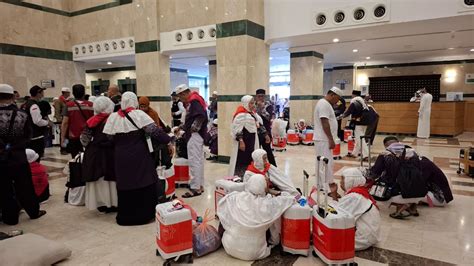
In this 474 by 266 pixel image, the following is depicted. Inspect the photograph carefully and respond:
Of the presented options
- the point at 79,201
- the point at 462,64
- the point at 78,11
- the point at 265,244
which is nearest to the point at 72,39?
the point at 78,11

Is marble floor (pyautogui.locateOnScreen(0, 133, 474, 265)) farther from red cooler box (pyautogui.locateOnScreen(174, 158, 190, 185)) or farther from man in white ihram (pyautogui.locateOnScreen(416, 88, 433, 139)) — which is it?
man in white ihram (pyautogui.locateOnScreen(416, 88, 433, 139))

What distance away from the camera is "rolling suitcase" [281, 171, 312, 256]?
2.69m

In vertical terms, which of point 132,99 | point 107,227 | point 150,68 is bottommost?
point 107,227

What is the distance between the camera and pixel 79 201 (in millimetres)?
4293

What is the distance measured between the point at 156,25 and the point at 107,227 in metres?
6.27

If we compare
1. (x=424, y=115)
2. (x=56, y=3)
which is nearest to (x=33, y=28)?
(x=56, y=3)

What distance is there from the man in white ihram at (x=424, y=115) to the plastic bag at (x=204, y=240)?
9.47 meters

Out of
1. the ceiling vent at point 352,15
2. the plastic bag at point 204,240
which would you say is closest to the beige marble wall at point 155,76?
the ceiling vent at point 352,15

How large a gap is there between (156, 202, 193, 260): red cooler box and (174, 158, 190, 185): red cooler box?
7.51 ft

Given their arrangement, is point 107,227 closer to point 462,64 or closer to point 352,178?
point 352,178

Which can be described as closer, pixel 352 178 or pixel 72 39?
pixel 352 178

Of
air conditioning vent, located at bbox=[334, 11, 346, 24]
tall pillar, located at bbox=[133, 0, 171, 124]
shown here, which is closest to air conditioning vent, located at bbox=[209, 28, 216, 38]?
tall pillar, located at bbox=[133, 0, 171, 124]

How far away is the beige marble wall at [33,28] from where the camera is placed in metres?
9.03

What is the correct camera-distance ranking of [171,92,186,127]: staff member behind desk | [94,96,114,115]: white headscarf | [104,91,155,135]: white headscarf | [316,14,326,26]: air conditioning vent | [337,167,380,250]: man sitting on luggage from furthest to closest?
[171,92,186,127]: staff member behind desk
[316,14,326,26]: air conditioning vent
[94,96,114,115]: white headscarf
[104,91,155,135]: white headscarf
[337,167,380,250]: man sitting on luggage
